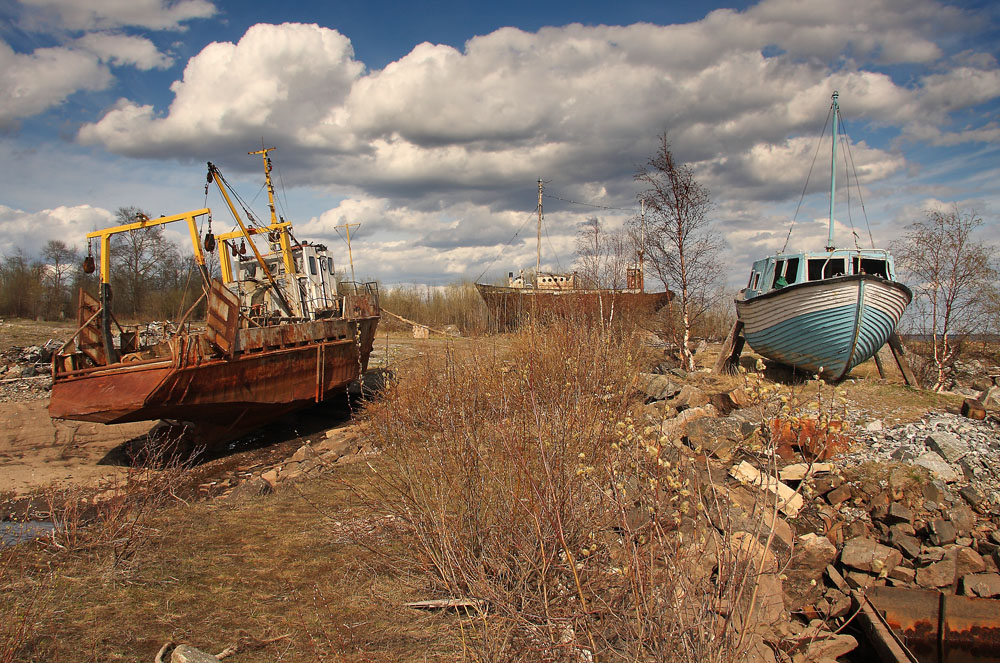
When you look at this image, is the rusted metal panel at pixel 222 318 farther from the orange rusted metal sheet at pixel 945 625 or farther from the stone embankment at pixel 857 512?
the orange rusted metal sheet at pixel 945 625

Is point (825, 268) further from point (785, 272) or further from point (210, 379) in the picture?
point (210, 379)

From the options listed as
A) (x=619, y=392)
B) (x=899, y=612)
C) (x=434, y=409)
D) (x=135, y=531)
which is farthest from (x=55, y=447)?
(x=899, y=612)

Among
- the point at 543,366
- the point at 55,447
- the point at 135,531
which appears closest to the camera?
the point at 135,531

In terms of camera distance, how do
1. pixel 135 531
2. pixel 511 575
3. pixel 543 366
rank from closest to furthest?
pixel 511 575 < pixel 135 531 < pixel 543 366

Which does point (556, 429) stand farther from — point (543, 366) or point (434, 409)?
point (543, 366)

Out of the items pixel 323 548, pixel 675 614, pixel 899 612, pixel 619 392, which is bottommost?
pixel 899 612

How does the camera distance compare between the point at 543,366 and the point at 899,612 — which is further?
the point at 543,366

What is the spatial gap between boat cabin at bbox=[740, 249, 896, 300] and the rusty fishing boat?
938 cm

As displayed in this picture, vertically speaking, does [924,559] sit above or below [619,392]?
below

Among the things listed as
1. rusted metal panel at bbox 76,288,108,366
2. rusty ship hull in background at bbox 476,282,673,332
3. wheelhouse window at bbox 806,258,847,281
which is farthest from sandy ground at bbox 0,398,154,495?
wheelhouse window at bbox 806,258,847,281

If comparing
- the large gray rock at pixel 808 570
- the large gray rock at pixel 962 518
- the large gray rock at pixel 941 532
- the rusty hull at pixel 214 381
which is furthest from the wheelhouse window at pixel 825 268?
the rusty hull at pixel 214 381

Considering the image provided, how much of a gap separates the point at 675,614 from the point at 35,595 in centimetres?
432

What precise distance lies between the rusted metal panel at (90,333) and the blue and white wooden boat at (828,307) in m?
13.0

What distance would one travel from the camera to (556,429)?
400 centimetres
